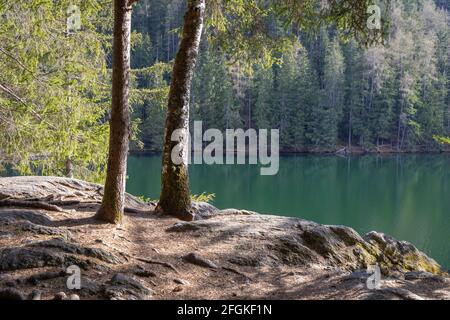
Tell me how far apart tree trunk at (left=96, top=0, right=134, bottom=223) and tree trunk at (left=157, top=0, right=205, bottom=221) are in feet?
3.19

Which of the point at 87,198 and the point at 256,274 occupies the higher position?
the point at 87,198

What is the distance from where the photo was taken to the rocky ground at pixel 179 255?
422 cm

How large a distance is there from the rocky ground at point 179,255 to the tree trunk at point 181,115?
12.0 inches

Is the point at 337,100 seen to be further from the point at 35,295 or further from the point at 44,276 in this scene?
the point at 35,295

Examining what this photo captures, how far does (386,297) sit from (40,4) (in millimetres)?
5730

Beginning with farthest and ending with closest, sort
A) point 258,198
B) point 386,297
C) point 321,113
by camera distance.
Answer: point 321,113 → point 258,198 → point 386,297

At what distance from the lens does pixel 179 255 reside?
532cm

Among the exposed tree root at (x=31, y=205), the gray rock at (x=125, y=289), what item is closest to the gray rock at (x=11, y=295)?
the gray rock at (x=125, y=289)

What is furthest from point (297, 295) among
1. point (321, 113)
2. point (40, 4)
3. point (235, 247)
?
point (321, 113)

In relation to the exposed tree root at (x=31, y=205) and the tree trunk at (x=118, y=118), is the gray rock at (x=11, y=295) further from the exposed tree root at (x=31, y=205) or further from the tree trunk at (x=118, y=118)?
the exposed tree root at (x=31, y=205)

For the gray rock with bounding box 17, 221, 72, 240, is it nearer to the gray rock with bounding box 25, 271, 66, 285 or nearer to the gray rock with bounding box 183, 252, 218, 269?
the gray rock with bounding box 25, 271, 66, 285

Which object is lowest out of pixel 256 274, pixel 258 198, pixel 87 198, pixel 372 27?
pixel 258 198
